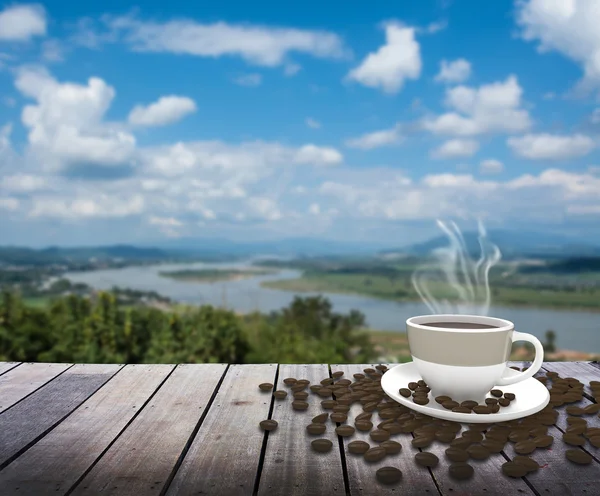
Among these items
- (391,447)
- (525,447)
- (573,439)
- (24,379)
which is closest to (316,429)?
(391,447)

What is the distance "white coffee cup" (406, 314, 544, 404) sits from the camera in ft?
3.78

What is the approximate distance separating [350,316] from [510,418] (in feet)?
9.31

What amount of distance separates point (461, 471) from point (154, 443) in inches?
22.1

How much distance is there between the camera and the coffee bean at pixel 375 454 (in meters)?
0.96

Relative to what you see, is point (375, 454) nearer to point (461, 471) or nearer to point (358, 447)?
point (358, 447)

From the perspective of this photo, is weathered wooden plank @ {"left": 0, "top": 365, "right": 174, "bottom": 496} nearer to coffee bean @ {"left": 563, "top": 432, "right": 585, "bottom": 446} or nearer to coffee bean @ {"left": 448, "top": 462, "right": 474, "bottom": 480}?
coffee bean @ {"left": 448, "top": 462, "right": 474, "bottom": 480}

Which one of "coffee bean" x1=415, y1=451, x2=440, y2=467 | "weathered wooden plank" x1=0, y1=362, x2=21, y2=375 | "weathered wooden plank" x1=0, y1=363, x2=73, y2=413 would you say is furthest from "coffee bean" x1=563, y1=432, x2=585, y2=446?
"weathered wooden plank" x1=0, y1=362, x2=21, y2=375

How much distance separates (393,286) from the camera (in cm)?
418

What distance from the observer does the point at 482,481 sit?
90 centimetres

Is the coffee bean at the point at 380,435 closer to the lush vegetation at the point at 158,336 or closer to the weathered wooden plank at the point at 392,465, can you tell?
the weathered wooden plank at the point at 392,465

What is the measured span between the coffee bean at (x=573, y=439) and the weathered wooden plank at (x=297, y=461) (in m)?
0.44

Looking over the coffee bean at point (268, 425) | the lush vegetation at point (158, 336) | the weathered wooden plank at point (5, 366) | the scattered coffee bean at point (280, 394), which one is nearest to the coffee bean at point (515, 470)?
the coffee bean at point (268, 425)

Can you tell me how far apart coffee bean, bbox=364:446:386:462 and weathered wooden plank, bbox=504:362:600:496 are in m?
0.23

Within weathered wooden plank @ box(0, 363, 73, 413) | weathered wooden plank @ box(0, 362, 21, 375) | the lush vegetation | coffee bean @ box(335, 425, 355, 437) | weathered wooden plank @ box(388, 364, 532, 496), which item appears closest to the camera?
weathered wooden plank @ box(388, 364, 532, 496)
